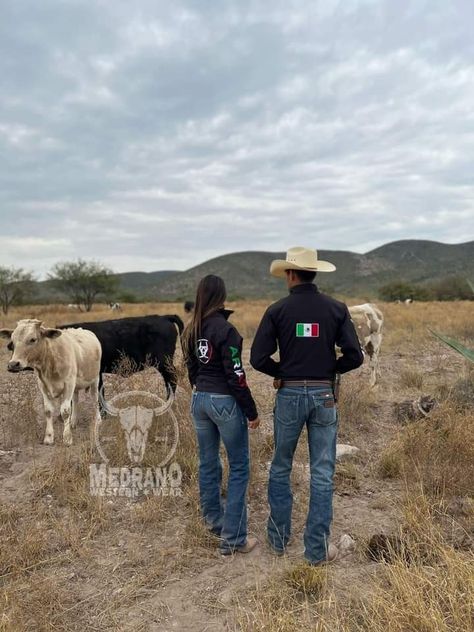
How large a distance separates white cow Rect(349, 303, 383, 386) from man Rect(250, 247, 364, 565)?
611cm

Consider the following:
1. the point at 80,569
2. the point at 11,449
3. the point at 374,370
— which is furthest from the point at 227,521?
the point at 374,370

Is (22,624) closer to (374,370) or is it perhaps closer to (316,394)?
(316,394)

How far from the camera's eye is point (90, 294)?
50531mm

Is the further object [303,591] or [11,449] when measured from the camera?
[11,449]

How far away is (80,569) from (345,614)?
183 cm

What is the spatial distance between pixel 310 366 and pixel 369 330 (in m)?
6.70

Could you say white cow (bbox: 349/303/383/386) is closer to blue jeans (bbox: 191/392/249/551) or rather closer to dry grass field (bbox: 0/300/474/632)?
dry grass field (bbox: 0/300/474/632)

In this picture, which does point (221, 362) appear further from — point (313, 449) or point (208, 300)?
point (313, 449)

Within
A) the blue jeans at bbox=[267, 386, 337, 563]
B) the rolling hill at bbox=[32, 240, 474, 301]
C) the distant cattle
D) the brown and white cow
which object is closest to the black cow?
the distant cattle

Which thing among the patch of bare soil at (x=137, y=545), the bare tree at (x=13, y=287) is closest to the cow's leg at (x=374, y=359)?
the patch of bare soil at (x=137, y=545)

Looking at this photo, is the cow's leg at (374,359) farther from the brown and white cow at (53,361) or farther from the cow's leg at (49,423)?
the cow's leg at (49,423)

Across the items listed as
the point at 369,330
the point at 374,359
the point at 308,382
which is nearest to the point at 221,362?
the point at 308,382

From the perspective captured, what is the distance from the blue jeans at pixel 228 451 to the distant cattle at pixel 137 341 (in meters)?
3.71

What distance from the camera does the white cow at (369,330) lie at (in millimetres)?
9595
